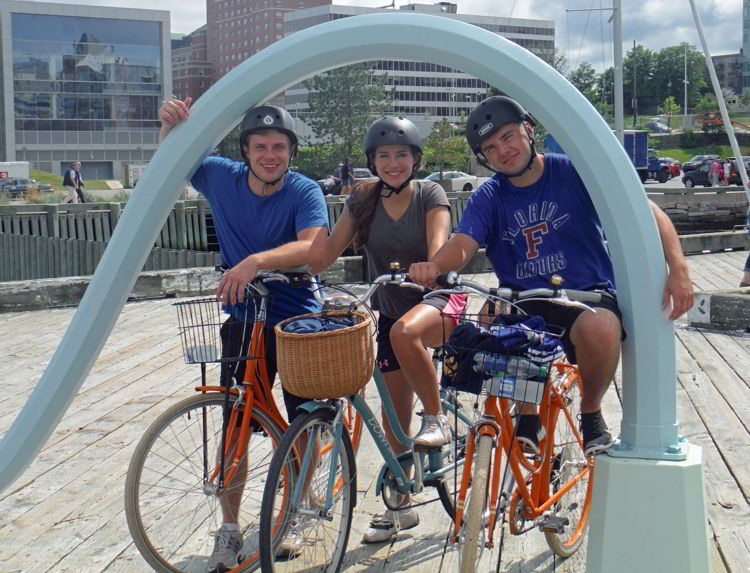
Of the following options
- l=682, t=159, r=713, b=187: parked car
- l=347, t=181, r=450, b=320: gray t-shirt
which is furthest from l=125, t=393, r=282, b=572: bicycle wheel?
l=682, t=159, r=713, b=187: parked car

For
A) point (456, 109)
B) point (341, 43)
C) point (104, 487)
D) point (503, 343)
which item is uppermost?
point (456, 109)

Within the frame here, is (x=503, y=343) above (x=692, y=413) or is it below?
above

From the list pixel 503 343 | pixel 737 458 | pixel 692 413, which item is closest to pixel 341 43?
pixel 503 343

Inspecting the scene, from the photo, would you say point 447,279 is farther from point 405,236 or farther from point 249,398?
point 249,398

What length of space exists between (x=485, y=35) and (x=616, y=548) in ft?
5.35

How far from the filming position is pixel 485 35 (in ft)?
9.90

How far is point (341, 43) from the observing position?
3100mm

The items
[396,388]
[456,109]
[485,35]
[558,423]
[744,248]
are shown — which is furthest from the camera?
[456,109]

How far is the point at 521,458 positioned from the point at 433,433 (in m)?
0.39

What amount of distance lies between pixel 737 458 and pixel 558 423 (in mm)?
1780

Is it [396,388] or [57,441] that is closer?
[396,388]

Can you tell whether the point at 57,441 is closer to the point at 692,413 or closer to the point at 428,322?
the point at 428,322

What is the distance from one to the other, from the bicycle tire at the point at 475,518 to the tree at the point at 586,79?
6092 cm

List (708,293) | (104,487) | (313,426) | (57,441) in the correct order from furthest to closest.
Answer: (708,293), (57,441), (104,487), (313,426)
